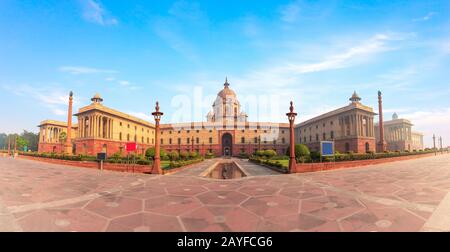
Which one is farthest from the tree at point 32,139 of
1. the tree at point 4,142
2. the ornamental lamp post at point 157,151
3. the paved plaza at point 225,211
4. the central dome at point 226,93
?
the paved plaza at point 225,211

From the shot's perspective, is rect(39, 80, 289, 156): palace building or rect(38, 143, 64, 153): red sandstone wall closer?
rect(39, 80, 289, 156): palace building

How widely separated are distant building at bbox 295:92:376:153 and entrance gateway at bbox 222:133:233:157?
867 inches

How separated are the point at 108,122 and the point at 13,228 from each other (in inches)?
1745

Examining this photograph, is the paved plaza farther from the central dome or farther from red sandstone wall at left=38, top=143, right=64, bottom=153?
red sandstone wall at left=38, top=143, right=64, bottom=153

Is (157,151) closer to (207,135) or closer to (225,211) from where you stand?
(225,211)

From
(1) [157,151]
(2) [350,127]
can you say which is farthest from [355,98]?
(1) [157,151]

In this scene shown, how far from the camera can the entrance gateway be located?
56.8m

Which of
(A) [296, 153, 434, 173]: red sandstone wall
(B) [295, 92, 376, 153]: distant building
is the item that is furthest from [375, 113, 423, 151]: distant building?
(A) [296, 153, 434, 173]: red sandstone wall

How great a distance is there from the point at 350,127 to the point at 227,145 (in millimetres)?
29722

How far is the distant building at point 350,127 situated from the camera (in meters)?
41.2

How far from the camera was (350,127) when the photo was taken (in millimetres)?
42594

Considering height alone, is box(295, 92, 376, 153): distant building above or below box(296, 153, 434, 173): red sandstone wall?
above
